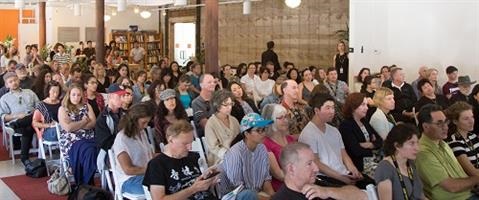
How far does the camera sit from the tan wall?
43.0ft

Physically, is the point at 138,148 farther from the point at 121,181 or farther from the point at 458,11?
the point at 458,11

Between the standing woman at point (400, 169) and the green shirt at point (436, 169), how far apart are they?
342 millimetres

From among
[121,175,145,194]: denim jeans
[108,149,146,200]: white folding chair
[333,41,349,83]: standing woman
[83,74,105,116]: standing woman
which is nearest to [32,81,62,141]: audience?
[83,74,105,116]: standing woman

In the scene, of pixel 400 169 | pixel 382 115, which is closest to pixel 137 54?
pixel 382 115

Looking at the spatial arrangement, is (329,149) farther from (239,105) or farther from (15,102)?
(15,102)

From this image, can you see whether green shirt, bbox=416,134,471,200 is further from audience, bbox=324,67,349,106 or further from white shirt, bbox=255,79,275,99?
white shirt, bbox=255,79,275,99

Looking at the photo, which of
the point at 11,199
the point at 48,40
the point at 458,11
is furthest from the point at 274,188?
the point at 48,40

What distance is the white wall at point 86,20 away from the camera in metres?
20.5

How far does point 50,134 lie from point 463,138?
4.16m

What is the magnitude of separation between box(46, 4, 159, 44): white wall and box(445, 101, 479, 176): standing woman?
16827 millimetres

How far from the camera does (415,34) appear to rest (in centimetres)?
1102

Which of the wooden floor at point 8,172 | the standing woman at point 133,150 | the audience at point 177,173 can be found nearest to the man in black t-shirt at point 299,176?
the audience at point 177,173

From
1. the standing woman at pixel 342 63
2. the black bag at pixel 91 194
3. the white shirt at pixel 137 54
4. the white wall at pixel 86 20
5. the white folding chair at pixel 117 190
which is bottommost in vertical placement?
the black bag at pixel 91 194

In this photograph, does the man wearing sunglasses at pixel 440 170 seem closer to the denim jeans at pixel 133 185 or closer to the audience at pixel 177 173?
the audience at pixel 177 173
